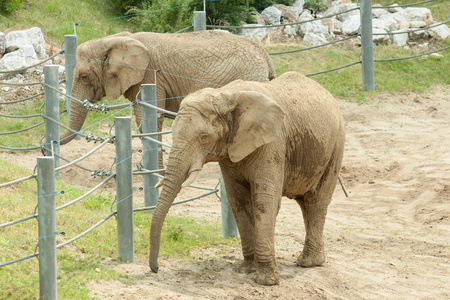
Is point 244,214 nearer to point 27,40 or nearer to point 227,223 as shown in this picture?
point 227,223

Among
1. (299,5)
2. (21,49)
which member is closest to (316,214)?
(21,49)

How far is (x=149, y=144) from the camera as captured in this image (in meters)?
7.60

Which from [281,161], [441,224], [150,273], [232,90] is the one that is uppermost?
[232,90]

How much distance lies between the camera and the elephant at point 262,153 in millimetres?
5742

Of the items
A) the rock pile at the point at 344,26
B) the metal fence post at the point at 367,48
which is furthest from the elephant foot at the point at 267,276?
the rock pile at the point at 344,26

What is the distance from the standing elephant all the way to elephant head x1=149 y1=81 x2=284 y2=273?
13.7ft

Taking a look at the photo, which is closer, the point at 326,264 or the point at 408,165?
the point at 326,264

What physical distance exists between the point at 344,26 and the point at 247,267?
41.9ft

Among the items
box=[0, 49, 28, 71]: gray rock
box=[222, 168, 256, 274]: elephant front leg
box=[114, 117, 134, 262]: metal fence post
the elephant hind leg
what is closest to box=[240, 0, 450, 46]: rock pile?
box=[0, 49, 28, 71]: gray rock

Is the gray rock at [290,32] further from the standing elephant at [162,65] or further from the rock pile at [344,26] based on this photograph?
the standing elephant at [162,65]

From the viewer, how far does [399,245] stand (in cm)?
846

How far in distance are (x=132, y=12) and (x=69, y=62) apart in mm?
6620

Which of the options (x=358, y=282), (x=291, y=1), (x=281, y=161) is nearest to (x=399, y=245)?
(x=358, y=282)

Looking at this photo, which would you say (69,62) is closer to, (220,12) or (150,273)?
(150,273)
